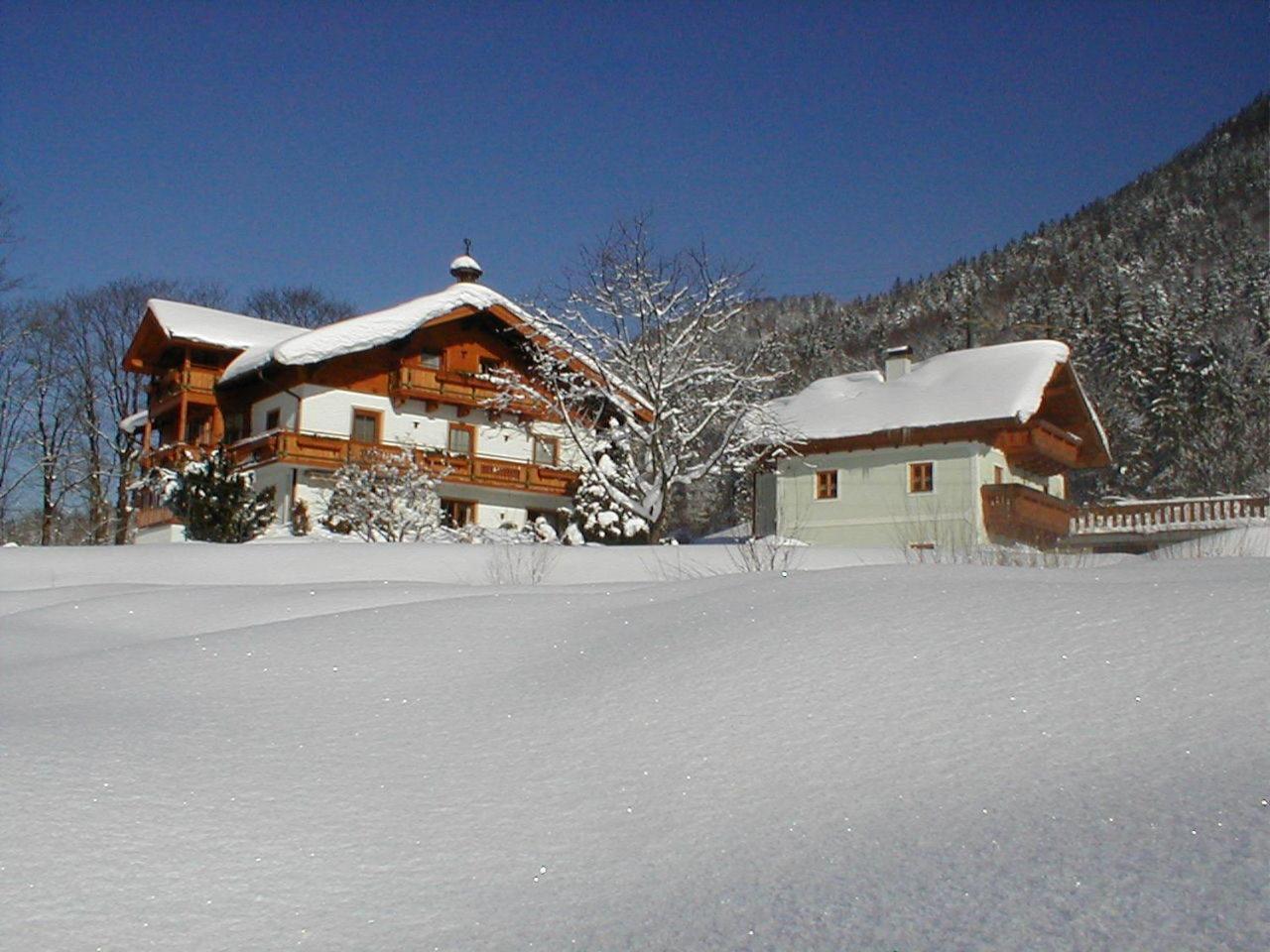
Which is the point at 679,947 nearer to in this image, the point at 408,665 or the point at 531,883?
the point at 531,883

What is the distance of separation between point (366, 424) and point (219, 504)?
271 inches

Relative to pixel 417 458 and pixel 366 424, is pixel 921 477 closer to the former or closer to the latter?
pixel 417 458

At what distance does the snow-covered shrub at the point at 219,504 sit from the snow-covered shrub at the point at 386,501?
67.1 inches

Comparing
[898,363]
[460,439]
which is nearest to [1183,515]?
[898,363]

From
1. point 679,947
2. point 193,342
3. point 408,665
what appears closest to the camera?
point 679,947

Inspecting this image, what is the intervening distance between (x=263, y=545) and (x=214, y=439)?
20144mm

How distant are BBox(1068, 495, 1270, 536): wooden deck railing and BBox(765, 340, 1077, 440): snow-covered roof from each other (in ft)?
14.0

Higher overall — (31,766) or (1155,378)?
(1155,378)

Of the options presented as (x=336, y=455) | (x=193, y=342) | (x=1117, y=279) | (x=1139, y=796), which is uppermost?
(x=1117, y=279)

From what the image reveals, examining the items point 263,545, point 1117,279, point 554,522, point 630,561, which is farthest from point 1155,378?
point 263,545

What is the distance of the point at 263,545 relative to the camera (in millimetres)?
14375

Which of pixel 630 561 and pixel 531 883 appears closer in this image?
pixel 531 883

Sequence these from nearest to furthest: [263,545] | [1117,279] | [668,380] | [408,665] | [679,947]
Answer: [679,947], [408,665], [263,545], [668,380], [1117,279]

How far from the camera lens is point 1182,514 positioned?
30.0 m
